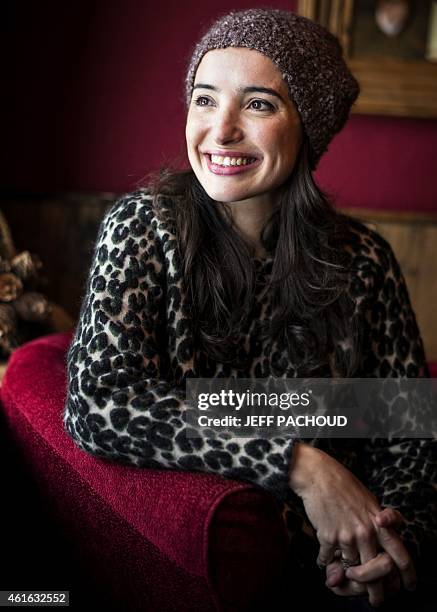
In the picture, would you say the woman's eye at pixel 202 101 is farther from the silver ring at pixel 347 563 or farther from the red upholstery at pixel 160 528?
the silver ring at pixel 347 563

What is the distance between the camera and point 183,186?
147 centimetres

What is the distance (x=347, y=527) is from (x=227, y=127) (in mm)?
722

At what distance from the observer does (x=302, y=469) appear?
1100 mm

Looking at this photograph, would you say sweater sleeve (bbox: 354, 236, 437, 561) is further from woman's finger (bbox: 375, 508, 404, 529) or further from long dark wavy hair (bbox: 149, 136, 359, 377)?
woman's finger (bbox: 375, 508, 404, 529)

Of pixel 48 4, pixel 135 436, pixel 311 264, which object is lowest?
pixel 135 436

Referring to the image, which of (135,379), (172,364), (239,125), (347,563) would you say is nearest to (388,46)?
(239,125)

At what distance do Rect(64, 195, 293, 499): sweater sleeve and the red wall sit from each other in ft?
4.72

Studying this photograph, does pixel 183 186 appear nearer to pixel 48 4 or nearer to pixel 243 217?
pixel 243 217

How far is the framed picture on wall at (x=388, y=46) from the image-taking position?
271cm

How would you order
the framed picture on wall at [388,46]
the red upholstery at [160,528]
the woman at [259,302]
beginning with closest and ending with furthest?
the red upholstery at [160,528] → the woman at [259,302] → the framed picture on wall at [388,46]

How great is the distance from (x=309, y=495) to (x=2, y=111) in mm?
2240

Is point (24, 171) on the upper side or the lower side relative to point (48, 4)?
lower

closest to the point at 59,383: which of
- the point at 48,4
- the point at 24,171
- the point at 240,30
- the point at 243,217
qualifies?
the point at 243,217

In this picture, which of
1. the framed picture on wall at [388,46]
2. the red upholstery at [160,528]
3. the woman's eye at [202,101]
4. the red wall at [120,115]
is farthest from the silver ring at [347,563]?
the framed picture on wall at [388,46]
